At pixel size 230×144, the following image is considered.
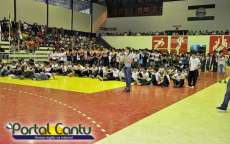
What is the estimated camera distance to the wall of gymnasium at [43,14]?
25.6 metres

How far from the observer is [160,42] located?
30469 mm

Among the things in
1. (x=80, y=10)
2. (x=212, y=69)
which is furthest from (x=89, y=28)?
(x=212, y=69)

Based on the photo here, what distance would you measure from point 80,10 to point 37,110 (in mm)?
28711

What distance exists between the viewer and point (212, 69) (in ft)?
78.0

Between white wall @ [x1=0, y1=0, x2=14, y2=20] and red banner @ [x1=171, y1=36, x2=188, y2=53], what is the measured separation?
15.5 meters

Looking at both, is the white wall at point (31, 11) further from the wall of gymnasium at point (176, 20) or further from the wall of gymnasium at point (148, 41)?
the wall of gymnasium at point (176, 20)

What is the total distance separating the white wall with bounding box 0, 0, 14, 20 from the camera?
81.3 ft

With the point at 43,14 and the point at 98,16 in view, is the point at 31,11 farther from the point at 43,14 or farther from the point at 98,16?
the point at 98,16

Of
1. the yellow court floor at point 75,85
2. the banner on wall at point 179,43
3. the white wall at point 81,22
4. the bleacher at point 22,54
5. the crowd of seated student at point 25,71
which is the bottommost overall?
the yellow court floor at point 75,85

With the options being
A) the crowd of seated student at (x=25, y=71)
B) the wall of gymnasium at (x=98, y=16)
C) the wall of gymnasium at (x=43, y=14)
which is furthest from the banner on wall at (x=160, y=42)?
the crowd of seated student at (x=25, y=71)

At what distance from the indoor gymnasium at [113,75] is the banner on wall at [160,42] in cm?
10

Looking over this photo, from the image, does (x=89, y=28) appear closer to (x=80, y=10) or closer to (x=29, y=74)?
(x=80, y=10)

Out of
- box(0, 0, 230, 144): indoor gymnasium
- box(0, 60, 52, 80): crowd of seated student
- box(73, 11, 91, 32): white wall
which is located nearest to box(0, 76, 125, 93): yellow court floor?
box(0, 0, 230, 144): indoor gymnasium

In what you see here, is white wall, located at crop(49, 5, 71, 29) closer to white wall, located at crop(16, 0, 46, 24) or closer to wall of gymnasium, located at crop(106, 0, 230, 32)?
white wall, located at crop(16, 0, 46, 24)
